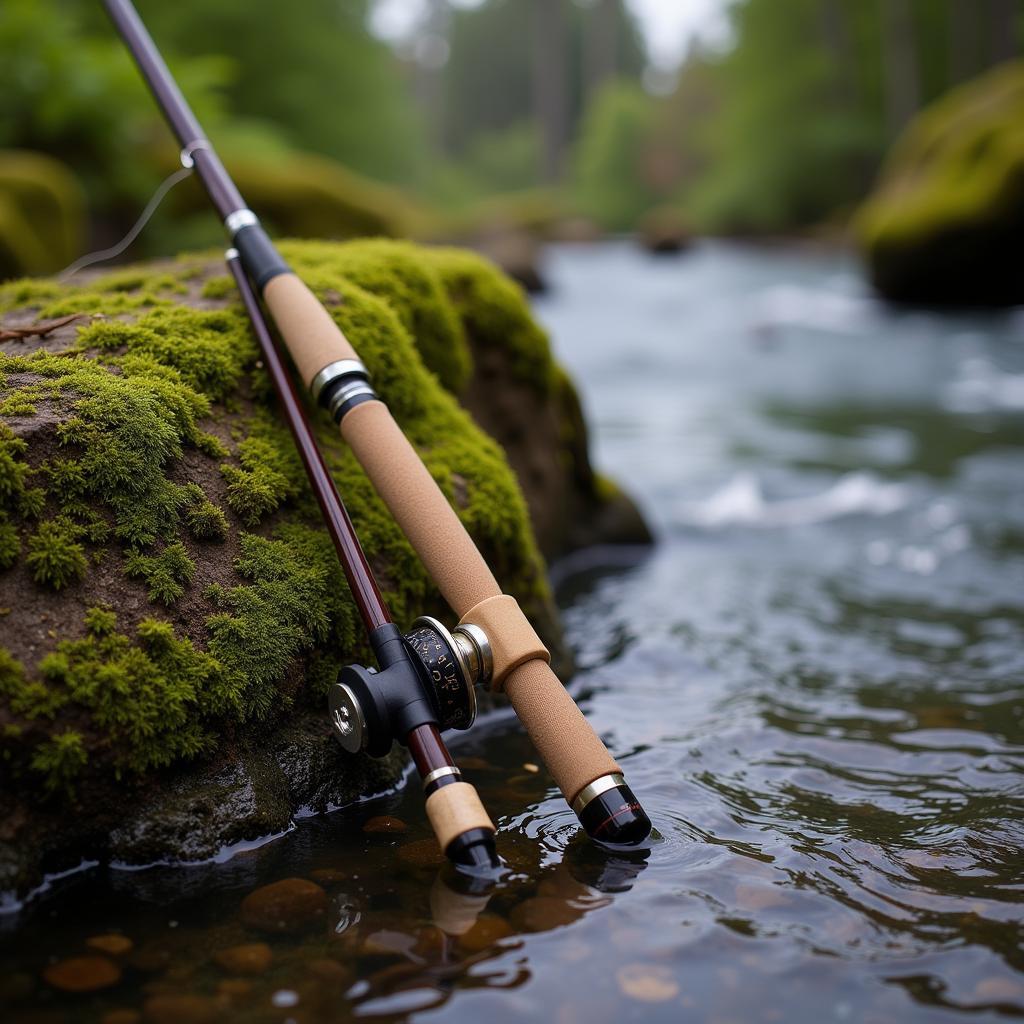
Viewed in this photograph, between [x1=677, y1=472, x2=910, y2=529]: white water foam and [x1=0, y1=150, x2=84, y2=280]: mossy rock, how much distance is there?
472 cm

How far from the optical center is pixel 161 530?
2.26 metres

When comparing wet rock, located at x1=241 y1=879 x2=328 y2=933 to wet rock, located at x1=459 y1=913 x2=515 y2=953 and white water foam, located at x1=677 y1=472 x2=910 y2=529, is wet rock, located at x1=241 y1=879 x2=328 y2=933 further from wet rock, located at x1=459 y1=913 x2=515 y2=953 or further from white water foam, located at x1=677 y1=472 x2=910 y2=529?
white water foam, located at x1=677 y1=472 x2=910 y2=529

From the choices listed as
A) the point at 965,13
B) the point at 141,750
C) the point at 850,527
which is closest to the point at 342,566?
the point at 141,750

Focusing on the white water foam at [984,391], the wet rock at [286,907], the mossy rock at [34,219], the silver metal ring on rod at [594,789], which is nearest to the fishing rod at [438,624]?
the silver metal ring on rod at [594,789]

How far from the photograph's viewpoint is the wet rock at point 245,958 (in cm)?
176

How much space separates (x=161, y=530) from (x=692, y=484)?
4.73m

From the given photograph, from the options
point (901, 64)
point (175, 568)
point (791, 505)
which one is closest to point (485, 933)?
point (175, 568)

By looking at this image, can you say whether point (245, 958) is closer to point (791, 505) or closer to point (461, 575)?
point (461, 575)

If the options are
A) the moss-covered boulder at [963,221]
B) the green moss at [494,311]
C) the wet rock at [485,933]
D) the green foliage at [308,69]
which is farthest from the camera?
the green foliage at [308,69]

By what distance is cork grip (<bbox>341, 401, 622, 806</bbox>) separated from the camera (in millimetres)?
2082

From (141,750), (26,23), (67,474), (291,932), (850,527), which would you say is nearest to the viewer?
(291,932)

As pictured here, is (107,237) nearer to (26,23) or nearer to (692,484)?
(26,23)

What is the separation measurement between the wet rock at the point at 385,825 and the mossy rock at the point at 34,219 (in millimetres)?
5885

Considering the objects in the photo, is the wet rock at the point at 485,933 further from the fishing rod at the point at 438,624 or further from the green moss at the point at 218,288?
the green moss at the point at 218,288
